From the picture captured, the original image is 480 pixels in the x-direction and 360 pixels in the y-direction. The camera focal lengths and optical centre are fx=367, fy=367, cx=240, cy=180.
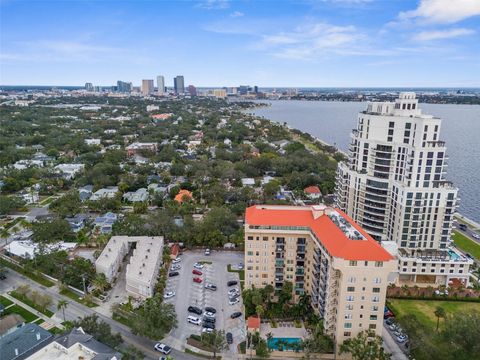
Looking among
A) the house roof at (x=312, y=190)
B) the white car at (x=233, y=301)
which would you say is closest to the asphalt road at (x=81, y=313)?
the white car at (x=233, y=301)

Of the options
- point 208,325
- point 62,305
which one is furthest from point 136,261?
point 208,325

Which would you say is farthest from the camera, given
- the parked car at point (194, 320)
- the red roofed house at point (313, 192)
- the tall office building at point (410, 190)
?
the red roofed house at point (313, 192)

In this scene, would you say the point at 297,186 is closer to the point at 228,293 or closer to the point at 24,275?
the point at 228,293

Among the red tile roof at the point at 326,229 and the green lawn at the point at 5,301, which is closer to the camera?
the red tile roof at the point at 326,229

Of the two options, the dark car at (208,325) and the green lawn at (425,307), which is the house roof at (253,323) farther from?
the green lawn at (425,307)

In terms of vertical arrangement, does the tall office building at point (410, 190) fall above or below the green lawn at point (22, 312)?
above

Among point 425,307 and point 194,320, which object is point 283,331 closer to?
point 194,320

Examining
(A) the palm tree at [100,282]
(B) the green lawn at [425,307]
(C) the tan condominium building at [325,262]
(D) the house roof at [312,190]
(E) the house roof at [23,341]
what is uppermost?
(C) the tan condominium building at [325,262]

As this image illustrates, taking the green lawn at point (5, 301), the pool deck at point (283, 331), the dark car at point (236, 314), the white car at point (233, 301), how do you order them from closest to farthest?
the pool deck at point (283, 331), the dark car at point (236, 314), the green lawn at point (5, 301), the white car at point (233, 301)
